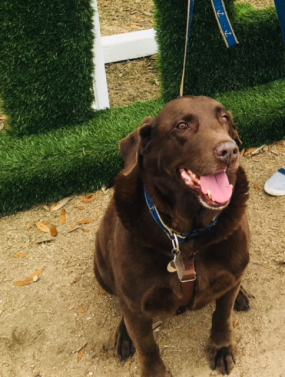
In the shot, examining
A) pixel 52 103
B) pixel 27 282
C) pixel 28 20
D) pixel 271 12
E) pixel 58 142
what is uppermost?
pixel 28 20

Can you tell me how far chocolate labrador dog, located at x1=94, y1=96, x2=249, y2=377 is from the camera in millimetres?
1929

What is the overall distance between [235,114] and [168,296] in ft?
7.52

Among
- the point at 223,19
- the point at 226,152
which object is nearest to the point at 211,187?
the point at 226,152

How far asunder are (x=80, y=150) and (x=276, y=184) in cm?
158

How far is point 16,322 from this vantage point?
294cm

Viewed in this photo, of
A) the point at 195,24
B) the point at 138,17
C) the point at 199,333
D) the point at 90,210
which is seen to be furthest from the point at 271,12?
the point at 199,333

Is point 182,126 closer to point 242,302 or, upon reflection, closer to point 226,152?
point 226,152

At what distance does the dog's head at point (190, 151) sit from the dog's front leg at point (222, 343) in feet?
2.76

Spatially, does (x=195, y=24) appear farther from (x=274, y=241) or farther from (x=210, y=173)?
(x=210, y=173)

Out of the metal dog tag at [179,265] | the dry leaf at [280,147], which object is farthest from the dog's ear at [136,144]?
the dry leaf at [280,147]

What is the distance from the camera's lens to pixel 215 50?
401 centimetres

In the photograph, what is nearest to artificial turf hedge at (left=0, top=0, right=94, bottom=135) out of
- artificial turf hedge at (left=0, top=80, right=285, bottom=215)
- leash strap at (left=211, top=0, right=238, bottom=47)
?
artificial turf hedge at (left=0, top=80, right=285, bottom=215)

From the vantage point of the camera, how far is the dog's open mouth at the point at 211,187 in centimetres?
186

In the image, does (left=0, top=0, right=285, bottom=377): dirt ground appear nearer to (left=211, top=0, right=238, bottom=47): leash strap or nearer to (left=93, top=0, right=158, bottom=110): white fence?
(left=93, top=0, right=158, bottom=110): white fence
